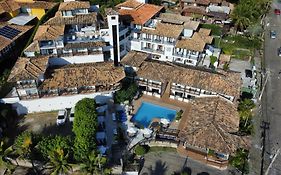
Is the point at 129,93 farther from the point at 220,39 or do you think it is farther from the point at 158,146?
the point at 220,39

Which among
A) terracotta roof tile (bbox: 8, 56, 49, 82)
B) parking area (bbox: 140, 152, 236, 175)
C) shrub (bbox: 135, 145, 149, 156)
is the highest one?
terracotta roof tile (bbox: 8, 56, 49, 82)

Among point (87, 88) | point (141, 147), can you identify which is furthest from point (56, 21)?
point (141, 147)

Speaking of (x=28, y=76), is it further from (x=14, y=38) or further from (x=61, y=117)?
(x=14, y=38)

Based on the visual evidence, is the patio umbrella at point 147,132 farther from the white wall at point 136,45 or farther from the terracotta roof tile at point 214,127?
the white wall at point 136,45

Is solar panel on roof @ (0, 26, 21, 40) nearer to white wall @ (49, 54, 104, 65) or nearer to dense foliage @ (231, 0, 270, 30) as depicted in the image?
white wall @ (49, 54, 104, 65)

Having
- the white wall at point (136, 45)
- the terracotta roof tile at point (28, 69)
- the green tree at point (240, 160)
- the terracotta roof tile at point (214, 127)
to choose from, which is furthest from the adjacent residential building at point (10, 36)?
the green tree at point (240, 160)

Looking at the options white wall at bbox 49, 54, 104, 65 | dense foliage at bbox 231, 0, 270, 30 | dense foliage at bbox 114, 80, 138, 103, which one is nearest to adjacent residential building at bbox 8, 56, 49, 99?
white wall at bbox 49, 54, 104, 65
